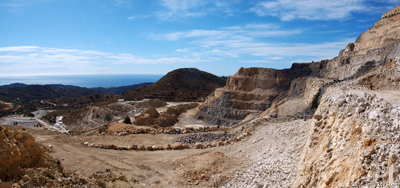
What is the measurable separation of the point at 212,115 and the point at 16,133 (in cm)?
2974

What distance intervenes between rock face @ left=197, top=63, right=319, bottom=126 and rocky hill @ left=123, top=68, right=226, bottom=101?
22.9 meters

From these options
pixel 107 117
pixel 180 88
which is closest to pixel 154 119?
pixel 107 117

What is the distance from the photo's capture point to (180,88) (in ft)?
229

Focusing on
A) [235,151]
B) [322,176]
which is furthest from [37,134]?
[322,176]

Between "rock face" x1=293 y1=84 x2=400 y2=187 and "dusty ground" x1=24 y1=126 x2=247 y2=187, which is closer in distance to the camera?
"rock face" x1=293 y1=84 x2=400 y2=187

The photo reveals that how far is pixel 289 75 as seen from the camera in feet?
135

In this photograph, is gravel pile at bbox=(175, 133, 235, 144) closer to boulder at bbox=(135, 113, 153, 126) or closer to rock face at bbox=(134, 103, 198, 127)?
boulder at bbox=(135, 113, 153, 126)

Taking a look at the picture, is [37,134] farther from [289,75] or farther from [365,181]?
[289,75]

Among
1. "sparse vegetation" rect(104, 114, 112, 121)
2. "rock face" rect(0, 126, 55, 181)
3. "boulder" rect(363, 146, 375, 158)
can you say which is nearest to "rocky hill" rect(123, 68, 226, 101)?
"sparse vegetation" rect(104, 114, 112, 121)

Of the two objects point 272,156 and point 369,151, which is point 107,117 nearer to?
point 272,156

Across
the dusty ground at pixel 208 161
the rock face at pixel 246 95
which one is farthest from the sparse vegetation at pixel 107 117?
the dusty ground at pixel 208 161

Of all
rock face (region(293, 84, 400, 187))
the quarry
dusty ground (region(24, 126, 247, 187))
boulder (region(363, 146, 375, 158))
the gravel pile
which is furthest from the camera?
the gravel pile

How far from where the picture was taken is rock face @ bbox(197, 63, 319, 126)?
1314 inches

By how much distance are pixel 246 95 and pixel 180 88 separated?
37.3 meters
